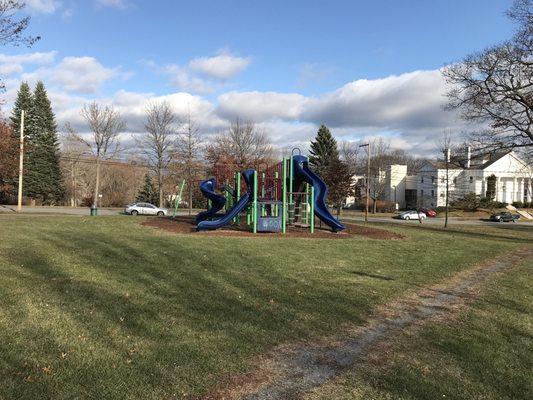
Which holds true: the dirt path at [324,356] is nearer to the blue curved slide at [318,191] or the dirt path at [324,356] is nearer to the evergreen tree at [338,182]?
the blue curved slide at [318,191]

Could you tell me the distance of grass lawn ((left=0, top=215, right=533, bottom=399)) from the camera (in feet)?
14.5

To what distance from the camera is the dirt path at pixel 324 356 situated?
427 centimetres

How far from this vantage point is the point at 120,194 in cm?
7144

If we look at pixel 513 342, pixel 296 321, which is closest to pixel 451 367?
pixel 513 342

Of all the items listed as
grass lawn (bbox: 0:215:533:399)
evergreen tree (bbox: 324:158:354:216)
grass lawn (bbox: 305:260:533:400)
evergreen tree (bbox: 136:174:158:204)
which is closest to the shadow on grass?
grass lawn (bbox: 0:215:533:399)

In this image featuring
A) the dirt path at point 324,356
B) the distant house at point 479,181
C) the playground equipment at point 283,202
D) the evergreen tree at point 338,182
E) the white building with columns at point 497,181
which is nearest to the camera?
the dirt path at point 324,356

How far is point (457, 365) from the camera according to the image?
16.8 ft

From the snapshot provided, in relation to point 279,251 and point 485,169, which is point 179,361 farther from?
point 485,169

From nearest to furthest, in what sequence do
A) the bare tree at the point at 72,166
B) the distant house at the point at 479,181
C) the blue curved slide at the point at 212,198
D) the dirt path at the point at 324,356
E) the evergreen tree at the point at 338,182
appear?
the dirt path at the point at 324,356
the blue curved slide at the point at 212,198
the evergreen tree at the point at 338,182
the bare tree at the point at 72,166
the distant house at the point at 479,181

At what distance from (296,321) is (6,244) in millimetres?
9683

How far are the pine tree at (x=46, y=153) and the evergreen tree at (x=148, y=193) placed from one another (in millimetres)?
10584

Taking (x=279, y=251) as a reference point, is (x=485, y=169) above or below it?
above

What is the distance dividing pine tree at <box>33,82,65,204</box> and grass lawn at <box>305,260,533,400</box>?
61.8 metres

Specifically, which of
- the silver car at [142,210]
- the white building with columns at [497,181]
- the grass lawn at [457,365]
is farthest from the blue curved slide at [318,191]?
the white building with columns at [497,181]
